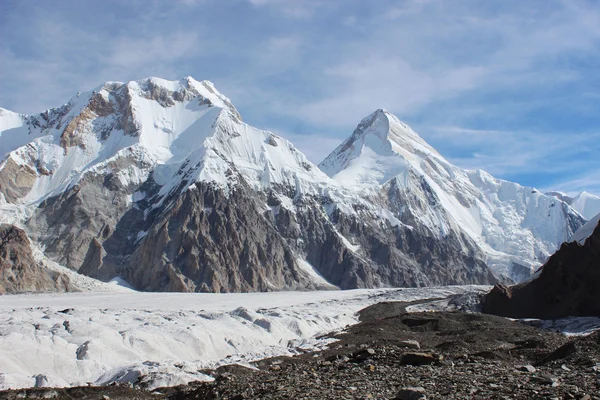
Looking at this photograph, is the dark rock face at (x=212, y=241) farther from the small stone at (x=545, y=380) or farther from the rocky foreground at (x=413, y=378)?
the small stone at (x=545, y=380)

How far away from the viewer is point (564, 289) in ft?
198

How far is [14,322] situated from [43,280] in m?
85.3

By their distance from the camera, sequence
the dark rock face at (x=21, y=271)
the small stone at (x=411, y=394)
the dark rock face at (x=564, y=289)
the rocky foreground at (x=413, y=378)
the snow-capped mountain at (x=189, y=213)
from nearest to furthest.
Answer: the small stone at (x=411, y=394) → the rocky foreground at (x=413, y=378) → the dark rock face at (x=564, y=289) → the dark rock face at (x=21, y=271) → the snow-capped mountain at (x=189, y=213)

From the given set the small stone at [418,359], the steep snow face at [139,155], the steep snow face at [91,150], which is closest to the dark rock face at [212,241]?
the steep snow face at [139,155]

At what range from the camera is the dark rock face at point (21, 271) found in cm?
10919

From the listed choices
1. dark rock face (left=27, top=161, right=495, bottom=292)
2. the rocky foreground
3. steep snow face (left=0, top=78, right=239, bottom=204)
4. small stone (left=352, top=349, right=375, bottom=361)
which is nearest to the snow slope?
the rocky foreground

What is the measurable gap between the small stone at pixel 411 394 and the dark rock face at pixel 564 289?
45.9 metres

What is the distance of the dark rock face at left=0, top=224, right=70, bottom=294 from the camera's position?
10919 centimetres

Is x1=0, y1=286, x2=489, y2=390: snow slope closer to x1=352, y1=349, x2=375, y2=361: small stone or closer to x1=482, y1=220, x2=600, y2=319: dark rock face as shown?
x1=352, y1=349, x2=375, y2=361: small stone

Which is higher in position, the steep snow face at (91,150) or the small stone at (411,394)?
the steep snow face at (91,150)

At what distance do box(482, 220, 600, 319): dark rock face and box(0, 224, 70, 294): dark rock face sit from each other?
82387 millimetres

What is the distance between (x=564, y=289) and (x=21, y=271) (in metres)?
94.6

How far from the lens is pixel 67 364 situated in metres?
29.0

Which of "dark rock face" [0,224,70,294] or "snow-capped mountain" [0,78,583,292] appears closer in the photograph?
"dark rock face" [0,224,70,294]
